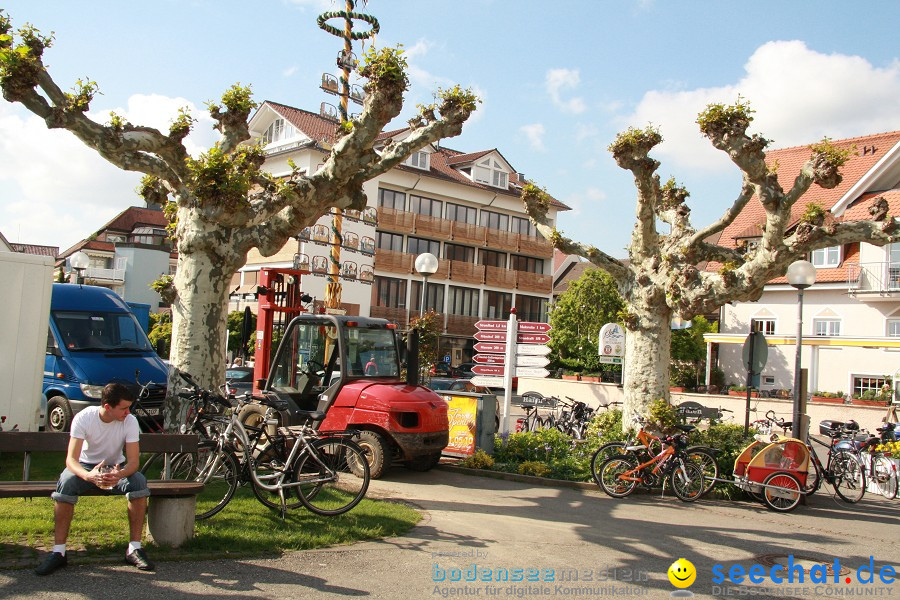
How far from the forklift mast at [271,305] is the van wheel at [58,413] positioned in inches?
123

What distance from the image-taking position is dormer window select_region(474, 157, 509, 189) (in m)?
55.2

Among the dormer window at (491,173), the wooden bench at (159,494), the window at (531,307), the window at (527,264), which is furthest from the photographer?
the window at (531,307)

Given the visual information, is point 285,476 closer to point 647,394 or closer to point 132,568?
point 132,568

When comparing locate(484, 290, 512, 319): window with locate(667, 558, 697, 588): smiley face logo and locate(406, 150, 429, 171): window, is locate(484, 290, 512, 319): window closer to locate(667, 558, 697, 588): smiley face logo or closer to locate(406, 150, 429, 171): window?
locate(406, 150, 429, 171): window

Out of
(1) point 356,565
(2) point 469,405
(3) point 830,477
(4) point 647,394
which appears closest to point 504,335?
(2) point 469,405

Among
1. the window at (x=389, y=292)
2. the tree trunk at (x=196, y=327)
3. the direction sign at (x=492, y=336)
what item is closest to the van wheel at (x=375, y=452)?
the tree trunk at (x=196, y=327)

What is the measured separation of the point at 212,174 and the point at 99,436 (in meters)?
3.99

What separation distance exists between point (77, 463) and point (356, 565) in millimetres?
2390

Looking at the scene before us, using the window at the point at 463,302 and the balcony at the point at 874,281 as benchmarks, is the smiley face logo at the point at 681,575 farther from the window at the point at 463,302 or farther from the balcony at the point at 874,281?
the window at the point at 463,302

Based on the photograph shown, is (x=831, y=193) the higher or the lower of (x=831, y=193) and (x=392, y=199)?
the lower

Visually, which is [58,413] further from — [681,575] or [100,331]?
[681,575]

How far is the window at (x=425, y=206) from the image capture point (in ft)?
169

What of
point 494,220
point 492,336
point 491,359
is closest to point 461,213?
point 494,220

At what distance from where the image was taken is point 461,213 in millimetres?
53969
